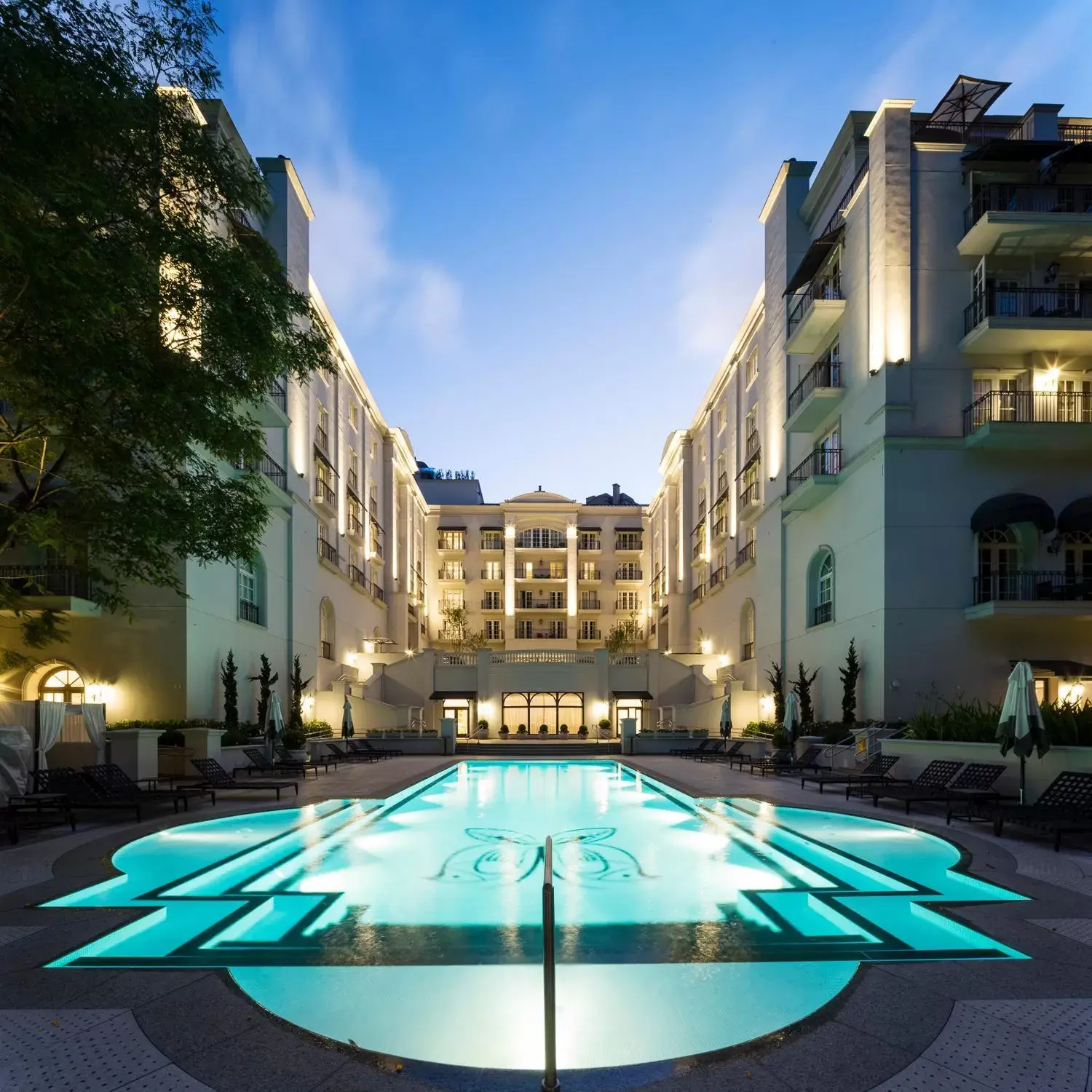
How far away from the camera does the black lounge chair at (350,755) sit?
81.0 ft

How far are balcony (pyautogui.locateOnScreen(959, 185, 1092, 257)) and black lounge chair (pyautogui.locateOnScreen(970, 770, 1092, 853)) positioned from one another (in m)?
15.1

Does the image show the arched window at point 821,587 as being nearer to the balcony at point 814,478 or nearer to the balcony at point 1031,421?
the balcony at point 814,478

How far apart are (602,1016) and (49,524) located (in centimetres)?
1005

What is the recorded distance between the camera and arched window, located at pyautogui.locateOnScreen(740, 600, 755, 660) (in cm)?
3400

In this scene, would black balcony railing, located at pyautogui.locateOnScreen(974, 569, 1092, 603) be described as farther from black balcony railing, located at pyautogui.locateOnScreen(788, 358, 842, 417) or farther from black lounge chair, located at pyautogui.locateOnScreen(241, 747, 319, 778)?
black lounge chair, located at pyautogui.locateOnScreen(241, 747, 319, 778)

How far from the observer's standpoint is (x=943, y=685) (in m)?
20.4

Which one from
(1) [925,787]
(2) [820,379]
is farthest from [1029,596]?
(1) [925,787]

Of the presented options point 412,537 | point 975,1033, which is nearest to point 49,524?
point 975,1033

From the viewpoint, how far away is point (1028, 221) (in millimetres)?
19672

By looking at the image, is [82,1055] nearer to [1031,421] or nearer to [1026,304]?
[1031,421]

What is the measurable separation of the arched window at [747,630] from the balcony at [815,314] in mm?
11756

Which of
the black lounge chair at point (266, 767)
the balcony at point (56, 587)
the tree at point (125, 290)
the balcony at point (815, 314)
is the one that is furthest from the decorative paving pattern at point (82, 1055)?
the balcony at point (815, 314)

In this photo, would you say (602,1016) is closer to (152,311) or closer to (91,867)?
(91,867)

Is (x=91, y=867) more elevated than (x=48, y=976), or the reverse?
(x=48, y=976)
